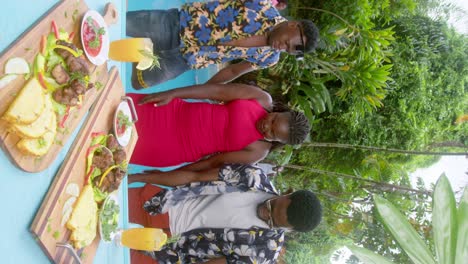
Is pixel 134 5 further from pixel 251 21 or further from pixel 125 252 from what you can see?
pixel 125 252

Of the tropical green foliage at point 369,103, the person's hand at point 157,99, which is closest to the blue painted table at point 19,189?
the person's hand at point 157,99

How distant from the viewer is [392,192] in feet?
12.6

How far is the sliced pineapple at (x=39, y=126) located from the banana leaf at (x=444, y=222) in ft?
4.19

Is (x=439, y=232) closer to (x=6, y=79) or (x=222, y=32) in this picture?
(x=222, y=32)

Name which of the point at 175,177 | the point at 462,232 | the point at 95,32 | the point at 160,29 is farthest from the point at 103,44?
the point at 462,232

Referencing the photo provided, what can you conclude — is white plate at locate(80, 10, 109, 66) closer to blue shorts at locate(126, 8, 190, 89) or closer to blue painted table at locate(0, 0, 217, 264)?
blue painted table at locate(0, 0, 217, 264)

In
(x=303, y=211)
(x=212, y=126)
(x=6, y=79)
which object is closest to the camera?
(x=6, y=79)

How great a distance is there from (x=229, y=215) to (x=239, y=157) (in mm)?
301

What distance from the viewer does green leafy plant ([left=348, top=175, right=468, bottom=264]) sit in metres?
1.31

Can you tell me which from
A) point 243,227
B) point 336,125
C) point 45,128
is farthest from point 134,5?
point 336,125

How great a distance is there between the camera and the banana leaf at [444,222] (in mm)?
1315

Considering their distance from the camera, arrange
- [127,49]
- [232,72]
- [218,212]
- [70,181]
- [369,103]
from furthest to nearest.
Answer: [369,103] < [232,72] < [218,212] < [127,49] < [70,181]

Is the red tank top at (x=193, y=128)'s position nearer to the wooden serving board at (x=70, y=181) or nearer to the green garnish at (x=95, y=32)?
the wooden serving board at (x=70, y=181)

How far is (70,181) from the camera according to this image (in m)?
1.17
